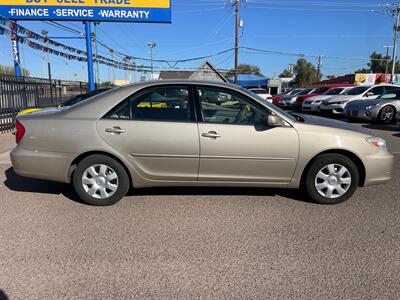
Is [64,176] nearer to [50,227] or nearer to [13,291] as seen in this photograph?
[50,227]

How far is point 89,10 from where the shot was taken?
1382cm

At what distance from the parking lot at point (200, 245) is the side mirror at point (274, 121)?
1.03 m

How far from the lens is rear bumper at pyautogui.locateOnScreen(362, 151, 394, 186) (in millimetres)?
4207

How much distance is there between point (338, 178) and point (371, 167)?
43 centimetres

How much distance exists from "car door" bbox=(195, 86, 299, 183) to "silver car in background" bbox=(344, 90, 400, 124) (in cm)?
958

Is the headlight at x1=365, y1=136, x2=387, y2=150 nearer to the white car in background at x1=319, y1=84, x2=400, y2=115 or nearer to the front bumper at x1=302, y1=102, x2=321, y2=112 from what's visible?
the white car in background at x1=319, y1=84, x2=400, y2=115

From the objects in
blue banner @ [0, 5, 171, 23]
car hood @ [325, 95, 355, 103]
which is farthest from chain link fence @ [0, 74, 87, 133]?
car hood @ [325, 95, 355, 103]

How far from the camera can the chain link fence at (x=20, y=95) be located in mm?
10312

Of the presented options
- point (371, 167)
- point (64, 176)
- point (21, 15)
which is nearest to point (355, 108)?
point (371, 167)

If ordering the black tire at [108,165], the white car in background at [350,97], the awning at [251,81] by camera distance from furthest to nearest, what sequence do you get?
the awning at [251,81] < the white car in background at [350,97] < the black tire at [108,165]

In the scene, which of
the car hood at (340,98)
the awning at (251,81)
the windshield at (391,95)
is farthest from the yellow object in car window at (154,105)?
the awning at (251,81)

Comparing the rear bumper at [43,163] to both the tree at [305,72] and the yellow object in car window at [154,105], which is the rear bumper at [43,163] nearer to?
the yellow object in car window at [154,105]

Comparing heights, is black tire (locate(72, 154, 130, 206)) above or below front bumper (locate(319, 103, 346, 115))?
below

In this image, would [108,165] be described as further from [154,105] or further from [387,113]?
[387,113]
